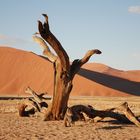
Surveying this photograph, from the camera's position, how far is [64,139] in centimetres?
939

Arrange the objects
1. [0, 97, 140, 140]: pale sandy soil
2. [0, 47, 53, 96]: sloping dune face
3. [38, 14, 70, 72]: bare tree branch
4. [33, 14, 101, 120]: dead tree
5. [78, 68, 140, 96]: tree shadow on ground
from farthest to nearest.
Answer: [78, 68, 140, 96]: tree shadow on ground
[0, 47, 53, 96]: sloping dune face
[33, 14, 101, 120]: dead tree
[38, 14, 70, 72]: bare tree branch
[0, 97, 140, 140]: pale sandy soil

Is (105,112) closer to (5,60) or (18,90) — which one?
(18,90)

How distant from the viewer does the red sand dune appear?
196 feet

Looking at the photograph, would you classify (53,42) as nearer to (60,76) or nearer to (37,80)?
(60,76)

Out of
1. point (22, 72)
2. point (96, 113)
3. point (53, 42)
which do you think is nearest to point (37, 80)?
point (22, 72)

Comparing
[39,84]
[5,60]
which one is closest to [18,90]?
[39,84]

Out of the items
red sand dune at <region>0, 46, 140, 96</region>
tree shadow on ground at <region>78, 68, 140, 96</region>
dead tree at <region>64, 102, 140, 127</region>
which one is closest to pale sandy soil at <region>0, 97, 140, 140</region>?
dead tree at <region>64, 102, 140, 127</region>

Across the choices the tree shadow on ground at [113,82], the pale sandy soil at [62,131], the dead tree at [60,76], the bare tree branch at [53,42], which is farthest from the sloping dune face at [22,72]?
the pale sandy soil at [62,131]

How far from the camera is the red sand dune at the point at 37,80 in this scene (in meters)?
59.8

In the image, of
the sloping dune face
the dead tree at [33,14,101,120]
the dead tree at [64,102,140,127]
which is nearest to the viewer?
the dead tree at [64,102,140,127]

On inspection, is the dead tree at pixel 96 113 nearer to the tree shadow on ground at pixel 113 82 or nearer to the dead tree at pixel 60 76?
the dead tree at pixel 60 76

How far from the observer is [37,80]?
211 feet

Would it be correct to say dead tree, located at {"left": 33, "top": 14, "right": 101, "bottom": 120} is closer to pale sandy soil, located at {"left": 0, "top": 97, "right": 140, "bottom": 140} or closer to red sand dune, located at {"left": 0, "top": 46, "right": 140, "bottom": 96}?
pale sandy soil, located at {"left": 0, "top": 97, "right": 140, "bottom": 140}

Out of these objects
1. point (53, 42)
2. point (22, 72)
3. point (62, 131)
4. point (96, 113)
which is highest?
point (22, 72)
